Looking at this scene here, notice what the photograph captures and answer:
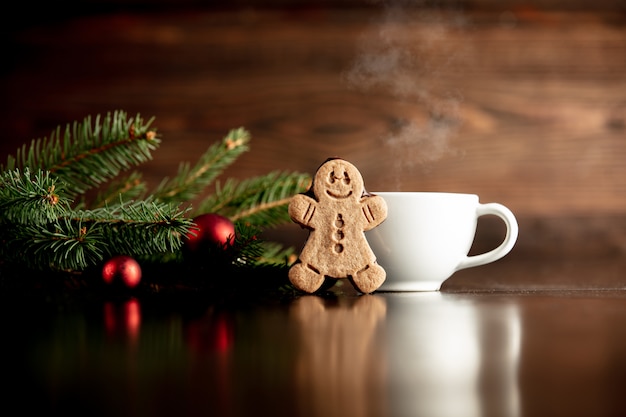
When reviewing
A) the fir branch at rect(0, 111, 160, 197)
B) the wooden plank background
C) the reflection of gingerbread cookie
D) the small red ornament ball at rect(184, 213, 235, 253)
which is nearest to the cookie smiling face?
the reflection of gingerbread cookie

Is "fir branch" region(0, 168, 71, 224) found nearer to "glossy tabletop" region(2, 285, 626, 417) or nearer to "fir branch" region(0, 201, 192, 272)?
"fir branch" region(0, 201, 192, 272)

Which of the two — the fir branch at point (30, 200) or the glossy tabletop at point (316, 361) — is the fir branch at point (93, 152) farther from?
the glossy tabletop at point (316, 361)

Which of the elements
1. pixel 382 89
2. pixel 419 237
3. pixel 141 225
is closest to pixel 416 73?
pixel 382 89

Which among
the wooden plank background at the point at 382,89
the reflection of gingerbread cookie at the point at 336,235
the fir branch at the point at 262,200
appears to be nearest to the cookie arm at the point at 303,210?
the reflection of gingerbread cookie at the point at 336,235

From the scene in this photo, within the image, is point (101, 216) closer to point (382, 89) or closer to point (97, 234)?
point (97, 234)

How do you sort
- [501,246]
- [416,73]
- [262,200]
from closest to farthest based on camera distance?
[501,246]
[262,200]
[416,73]

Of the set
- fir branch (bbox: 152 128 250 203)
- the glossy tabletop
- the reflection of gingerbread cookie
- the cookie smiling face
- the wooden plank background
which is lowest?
the glossy tabletop
